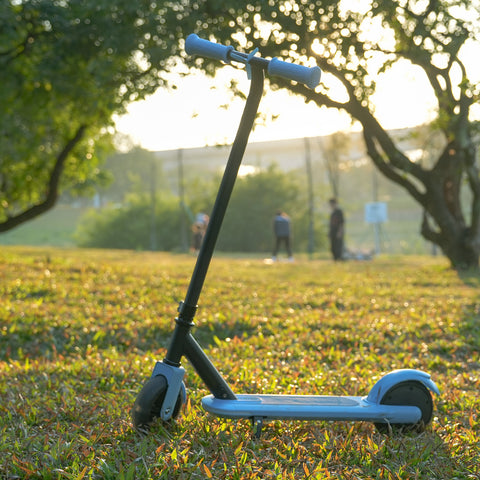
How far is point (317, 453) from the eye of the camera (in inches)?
115

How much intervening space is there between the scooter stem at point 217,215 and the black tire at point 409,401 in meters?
1.05

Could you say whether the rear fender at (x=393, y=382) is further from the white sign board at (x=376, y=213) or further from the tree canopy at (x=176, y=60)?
the white sign board at (x=376, y=213)

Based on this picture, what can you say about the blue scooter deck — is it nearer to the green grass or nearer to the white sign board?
the green grass

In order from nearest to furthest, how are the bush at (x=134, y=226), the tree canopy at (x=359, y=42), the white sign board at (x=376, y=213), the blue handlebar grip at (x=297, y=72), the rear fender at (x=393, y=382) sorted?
1. the blue handlebar grip at (x=297, y=72)
2. the rear fender at (x=393, y=382)
3. the tree canopy at (x=359, y=42)
4. the white sign board at (x=376, y=213)
5. the bush at (x=134, y=226)

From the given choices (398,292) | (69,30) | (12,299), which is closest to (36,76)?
(69,30)

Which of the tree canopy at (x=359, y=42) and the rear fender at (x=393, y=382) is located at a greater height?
the tree canopy at (x=359, y=42)

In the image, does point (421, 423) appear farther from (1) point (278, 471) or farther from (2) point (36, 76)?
(2) point (36, 76)

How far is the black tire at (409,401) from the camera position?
3125 millimetres

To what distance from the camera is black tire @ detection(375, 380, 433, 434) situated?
3.12 m

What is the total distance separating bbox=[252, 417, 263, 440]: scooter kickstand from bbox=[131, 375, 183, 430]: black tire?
45 cm

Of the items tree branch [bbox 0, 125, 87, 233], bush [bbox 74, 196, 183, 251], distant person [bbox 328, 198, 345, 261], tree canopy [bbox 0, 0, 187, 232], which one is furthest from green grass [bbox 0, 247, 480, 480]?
bush [bbox 74, 196, 183, 251]

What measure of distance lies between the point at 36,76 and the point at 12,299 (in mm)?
5228

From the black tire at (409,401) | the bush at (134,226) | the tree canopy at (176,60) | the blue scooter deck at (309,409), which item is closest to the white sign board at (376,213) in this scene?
the bush at (134,226)

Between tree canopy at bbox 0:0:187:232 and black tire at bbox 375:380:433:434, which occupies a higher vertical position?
tree canopy at bbox 0:0:187:232
